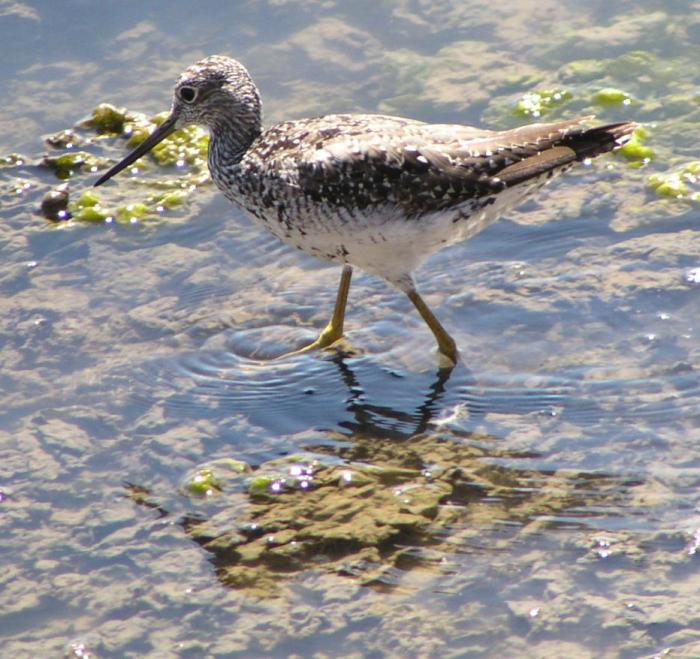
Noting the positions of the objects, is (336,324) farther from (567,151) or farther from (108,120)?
(108,120)

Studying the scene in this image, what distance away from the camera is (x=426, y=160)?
20.1 feet

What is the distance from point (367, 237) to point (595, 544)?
2011 millimetres

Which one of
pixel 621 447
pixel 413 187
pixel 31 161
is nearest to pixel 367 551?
pixel 621 447

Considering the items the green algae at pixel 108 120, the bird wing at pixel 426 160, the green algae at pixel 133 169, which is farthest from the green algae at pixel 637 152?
the green algae at pixel 108 120

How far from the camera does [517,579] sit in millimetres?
4961

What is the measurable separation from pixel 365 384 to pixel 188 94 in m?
2.03

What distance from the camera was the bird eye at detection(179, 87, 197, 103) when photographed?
6914 millimetres

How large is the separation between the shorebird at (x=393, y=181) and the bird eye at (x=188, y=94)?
0.56m

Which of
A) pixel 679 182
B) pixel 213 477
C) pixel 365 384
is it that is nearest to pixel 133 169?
pixel 365 384

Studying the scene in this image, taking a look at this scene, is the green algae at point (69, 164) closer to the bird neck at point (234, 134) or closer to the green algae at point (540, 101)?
the bird neck at point (234, 134)

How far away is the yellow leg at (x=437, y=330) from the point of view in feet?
21.3

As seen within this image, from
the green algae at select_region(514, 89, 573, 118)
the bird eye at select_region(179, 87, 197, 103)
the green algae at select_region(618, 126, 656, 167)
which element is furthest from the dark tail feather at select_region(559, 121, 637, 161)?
the bird eye at select_region(179, 87, 197, 103)

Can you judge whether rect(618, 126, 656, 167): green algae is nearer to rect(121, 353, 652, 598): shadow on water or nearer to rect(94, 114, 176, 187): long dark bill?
rect(121, 353, 652, 598): shadow on water

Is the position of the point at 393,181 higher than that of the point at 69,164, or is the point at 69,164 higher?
the point at 393,181
